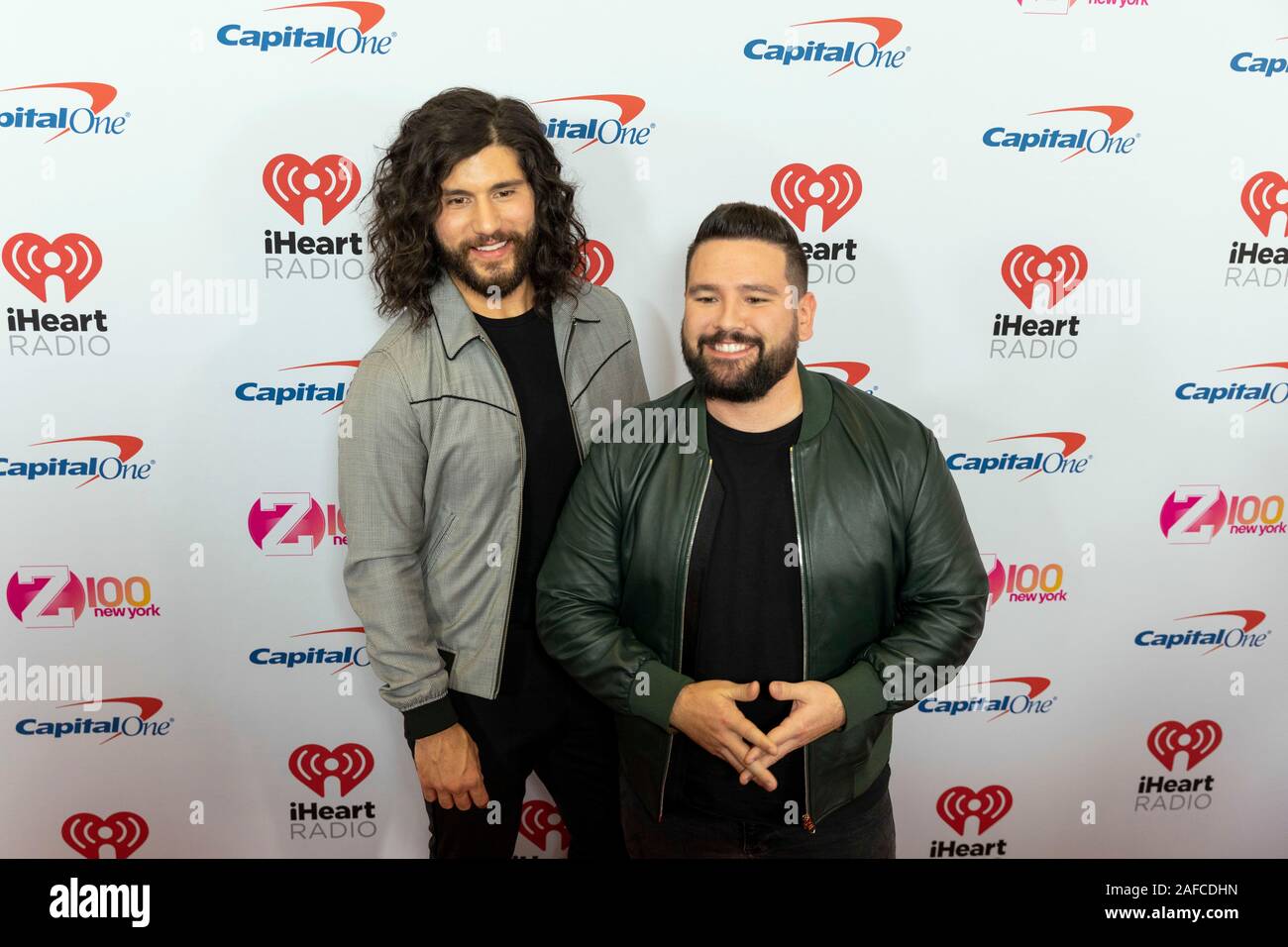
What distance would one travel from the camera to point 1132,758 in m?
3.04

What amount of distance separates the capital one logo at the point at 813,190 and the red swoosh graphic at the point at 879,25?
0.86 feet

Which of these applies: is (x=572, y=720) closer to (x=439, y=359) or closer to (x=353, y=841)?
(x=439, y=359)

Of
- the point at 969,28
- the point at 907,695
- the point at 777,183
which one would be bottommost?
the point at 907,695

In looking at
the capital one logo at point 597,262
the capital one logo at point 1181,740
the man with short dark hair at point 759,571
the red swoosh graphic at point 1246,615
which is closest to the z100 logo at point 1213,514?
the red swoosh graphic at point 1246,615

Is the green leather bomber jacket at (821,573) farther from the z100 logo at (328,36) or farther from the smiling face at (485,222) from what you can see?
the z100 logo at (328,36)

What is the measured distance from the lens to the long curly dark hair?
202cm

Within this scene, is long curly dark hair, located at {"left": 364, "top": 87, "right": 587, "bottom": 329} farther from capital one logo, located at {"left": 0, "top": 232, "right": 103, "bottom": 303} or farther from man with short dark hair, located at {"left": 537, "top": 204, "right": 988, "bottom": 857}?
capital one logo, located at {"left": 0, "top": 232, "right": 103, "bottom": 303}

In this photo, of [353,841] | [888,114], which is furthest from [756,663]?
[353,841]

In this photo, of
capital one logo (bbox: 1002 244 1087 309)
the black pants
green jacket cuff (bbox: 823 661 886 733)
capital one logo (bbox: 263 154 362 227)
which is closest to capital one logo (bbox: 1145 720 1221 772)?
capital one logo (bbox: 1002 244 1087 309)

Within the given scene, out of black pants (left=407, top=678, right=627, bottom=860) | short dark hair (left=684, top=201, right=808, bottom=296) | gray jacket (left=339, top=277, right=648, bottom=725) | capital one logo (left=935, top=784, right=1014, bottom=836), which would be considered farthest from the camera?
capital one logo (left=935, top=784, right=1014, bottom=836)

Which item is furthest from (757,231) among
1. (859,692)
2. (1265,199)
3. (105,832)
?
(105,832)

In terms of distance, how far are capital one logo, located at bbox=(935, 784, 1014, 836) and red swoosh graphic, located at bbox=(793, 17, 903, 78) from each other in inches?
91.3

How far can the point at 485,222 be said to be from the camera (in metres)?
2.02

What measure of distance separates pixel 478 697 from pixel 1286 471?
2568mm
